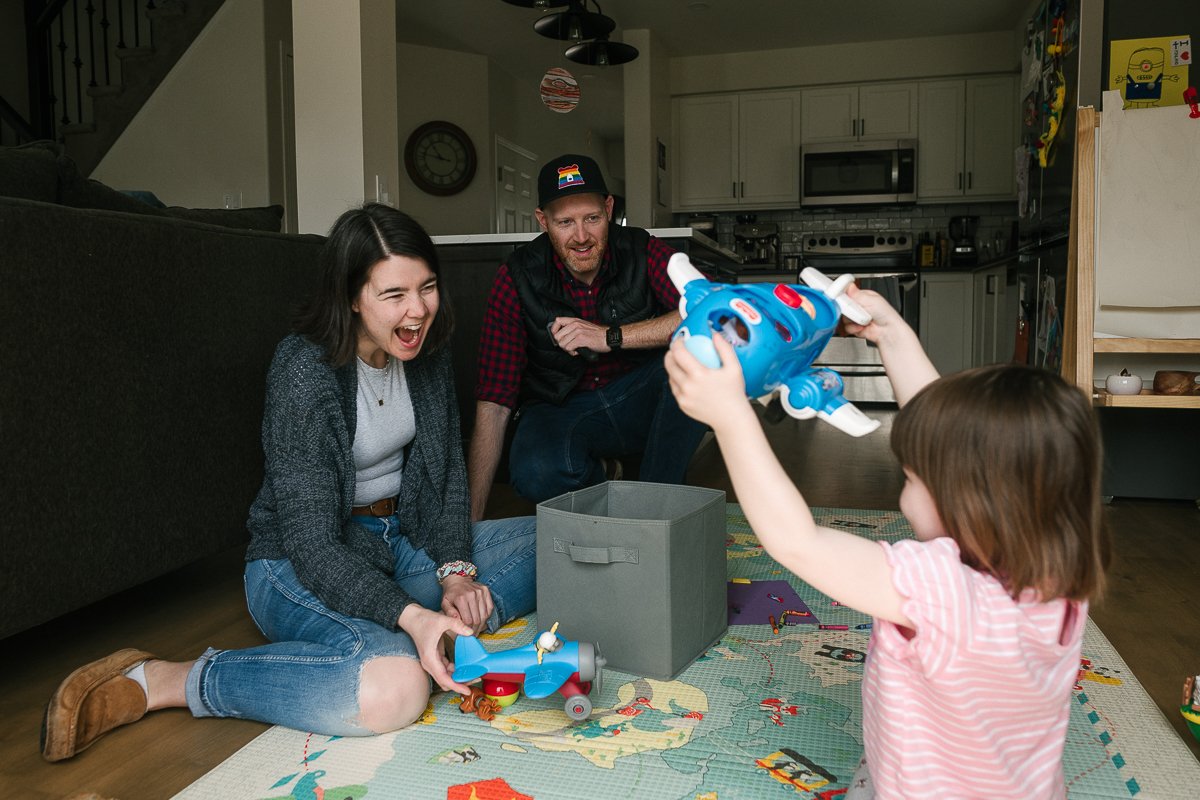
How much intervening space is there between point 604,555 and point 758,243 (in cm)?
545

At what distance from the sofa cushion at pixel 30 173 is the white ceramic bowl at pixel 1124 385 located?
2505 millimetres

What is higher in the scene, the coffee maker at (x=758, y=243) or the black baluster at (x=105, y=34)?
the black baluster at (x=105, y=34)

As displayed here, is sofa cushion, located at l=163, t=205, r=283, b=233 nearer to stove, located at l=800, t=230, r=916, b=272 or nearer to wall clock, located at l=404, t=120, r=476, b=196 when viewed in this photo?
wall clock, located at l=404, t=120, r=476, b=196

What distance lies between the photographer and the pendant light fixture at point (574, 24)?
3787 mm

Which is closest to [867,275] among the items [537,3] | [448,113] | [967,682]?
[448,113]

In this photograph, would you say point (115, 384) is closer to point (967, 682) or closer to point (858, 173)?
point (967, 682)

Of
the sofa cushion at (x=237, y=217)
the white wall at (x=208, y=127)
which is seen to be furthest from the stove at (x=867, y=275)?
the sofa cushion at (x=237, y=217)

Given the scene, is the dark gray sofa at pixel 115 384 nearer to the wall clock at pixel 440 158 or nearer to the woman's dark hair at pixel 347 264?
the woman's dark hair at pixel 347 264

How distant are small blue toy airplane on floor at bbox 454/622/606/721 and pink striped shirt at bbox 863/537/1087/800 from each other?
51 centimetres

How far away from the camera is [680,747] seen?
126cm

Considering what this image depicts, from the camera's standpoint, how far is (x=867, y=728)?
3.08 feet

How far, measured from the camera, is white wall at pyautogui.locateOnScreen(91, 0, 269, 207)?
496cm

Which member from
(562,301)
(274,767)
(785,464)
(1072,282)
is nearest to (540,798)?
(274,767)

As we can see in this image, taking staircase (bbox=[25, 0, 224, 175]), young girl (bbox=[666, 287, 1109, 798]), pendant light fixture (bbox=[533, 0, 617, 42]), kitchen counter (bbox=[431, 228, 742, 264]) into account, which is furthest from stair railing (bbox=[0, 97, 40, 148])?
young girl (bbox=[666, 287, 1109, 798])
